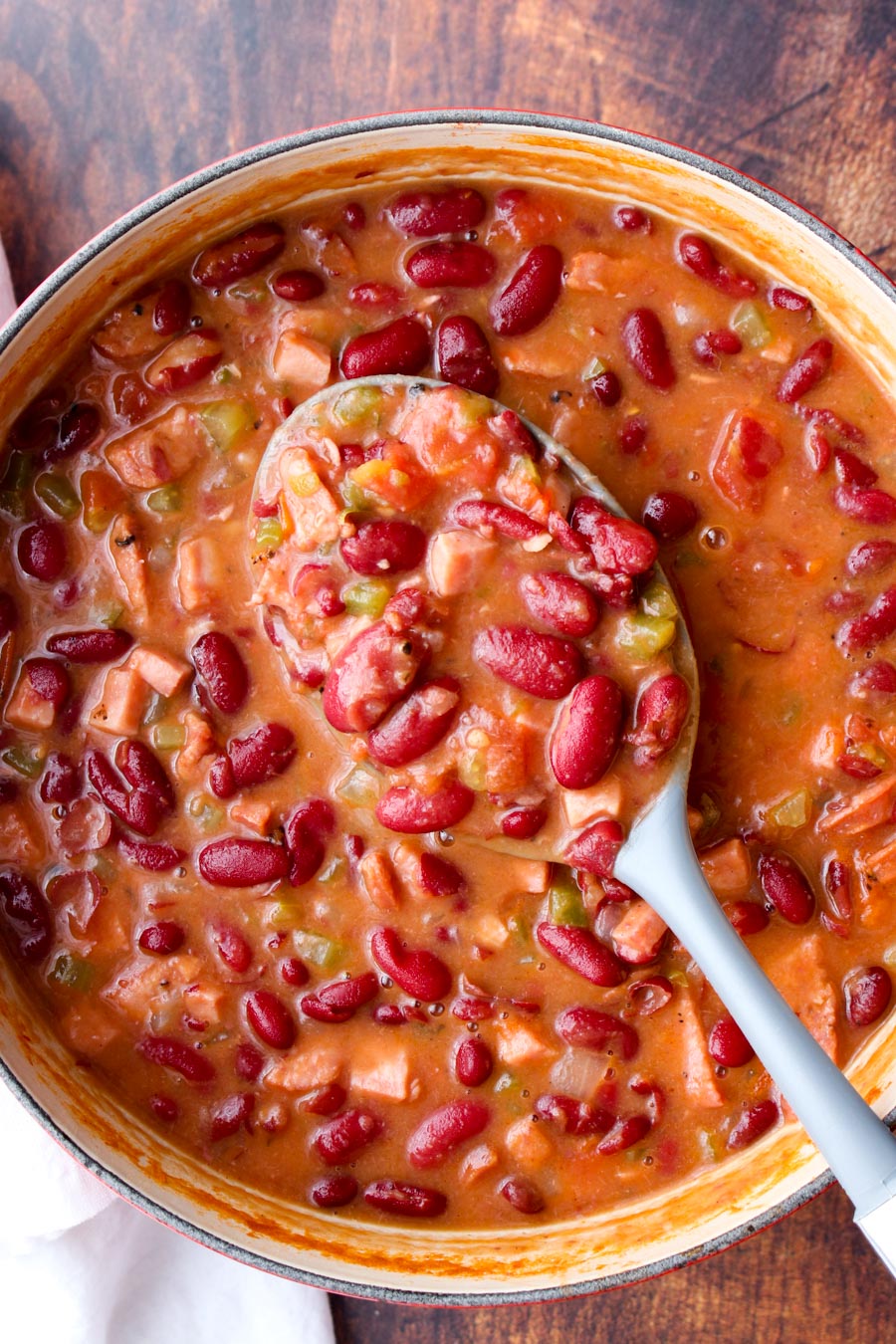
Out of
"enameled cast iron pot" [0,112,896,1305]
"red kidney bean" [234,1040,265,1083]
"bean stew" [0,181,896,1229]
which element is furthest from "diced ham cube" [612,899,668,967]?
"red kidney bean" [234,1040,265,1083]

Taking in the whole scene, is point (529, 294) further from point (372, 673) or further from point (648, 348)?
point (372, 673)

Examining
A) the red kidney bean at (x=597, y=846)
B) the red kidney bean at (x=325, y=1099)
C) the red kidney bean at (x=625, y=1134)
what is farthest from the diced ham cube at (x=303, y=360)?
the red kidney bean at (x=625, y=1134)

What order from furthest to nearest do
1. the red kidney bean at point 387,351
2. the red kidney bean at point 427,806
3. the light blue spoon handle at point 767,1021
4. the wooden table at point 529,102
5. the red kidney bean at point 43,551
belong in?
the wooden table at point 529,102 → the red kidney bean at point 43,551 → the red kidney bean at point 387,351 → the red kidney bean at point 427,806 → the light blue spoon handle at point 767,1021

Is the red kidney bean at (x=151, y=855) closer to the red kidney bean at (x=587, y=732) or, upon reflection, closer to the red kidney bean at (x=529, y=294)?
the red kidney bean at (x=587, y=732)

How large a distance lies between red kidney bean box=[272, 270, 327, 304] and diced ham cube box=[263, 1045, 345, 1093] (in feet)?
5.86

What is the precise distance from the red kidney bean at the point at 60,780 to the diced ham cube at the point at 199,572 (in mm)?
477

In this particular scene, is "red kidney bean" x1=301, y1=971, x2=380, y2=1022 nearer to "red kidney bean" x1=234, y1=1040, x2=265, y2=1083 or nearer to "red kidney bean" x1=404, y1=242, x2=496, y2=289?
"red kidney bean" x1=234, y1=1040, x2=265, y2=1083

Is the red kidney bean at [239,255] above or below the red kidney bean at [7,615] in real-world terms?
above

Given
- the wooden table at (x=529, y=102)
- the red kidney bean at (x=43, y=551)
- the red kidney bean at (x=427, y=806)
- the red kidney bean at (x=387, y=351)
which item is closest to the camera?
the red kidney bean at (x=427, y=806)

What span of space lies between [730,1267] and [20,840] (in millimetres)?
2148

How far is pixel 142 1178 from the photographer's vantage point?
2.79 meters

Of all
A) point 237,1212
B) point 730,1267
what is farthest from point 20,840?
point 730,1267

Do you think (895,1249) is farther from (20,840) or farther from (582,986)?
(20,840)

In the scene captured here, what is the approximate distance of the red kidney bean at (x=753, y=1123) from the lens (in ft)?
9.33
